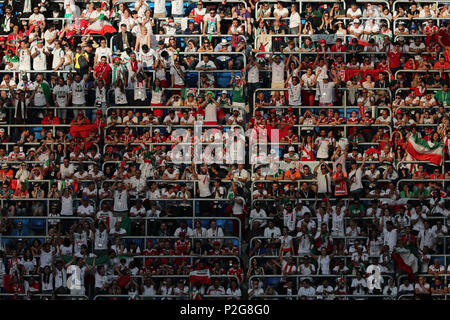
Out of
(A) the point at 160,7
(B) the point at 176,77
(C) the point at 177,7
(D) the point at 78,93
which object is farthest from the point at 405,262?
(A) the point at 160,7

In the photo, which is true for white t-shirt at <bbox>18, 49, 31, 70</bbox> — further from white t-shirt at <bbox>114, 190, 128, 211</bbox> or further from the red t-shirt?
the red t-shirt

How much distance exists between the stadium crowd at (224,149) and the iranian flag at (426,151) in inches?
1.4

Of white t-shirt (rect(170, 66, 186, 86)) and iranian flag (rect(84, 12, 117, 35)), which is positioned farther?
iranian flag (rect(84, 12, 117, 35))

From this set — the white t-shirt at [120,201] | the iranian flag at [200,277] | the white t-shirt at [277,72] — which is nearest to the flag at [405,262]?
the iranian flag at [200,277]

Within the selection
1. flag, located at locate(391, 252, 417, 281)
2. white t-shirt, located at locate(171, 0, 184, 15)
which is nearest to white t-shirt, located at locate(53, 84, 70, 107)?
white t-shirt, located at locate(171, 0, 184, 15)

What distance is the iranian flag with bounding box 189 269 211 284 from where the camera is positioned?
85.8ft

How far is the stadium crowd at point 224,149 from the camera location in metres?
26.6

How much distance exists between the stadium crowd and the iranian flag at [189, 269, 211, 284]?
5 cm

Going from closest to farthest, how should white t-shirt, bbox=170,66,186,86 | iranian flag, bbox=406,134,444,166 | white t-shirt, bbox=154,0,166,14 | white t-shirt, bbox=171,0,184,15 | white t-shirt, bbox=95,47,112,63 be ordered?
iranian flag, bbox=406,134,444,166 → white t-shirt, bbox=170,66,186,86 → white t-shirt, bbox=95,47,112,63 → white t-shirt, bbox=171,0,184,15 → white t-shirt, bbox=154,0,166,14

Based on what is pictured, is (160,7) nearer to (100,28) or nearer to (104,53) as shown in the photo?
(100,28)

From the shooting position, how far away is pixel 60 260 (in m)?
26.7

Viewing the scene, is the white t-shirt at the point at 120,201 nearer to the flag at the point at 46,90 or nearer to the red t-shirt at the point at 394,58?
the flag at the point at 46,90

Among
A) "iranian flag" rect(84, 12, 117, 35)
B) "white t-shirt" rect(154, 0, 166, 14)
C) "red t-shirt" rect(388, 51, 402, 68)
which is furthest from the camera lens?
"white t-shirt" rect(154, 0, 166, 14)

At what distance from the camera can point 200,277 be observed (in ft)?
85.8
